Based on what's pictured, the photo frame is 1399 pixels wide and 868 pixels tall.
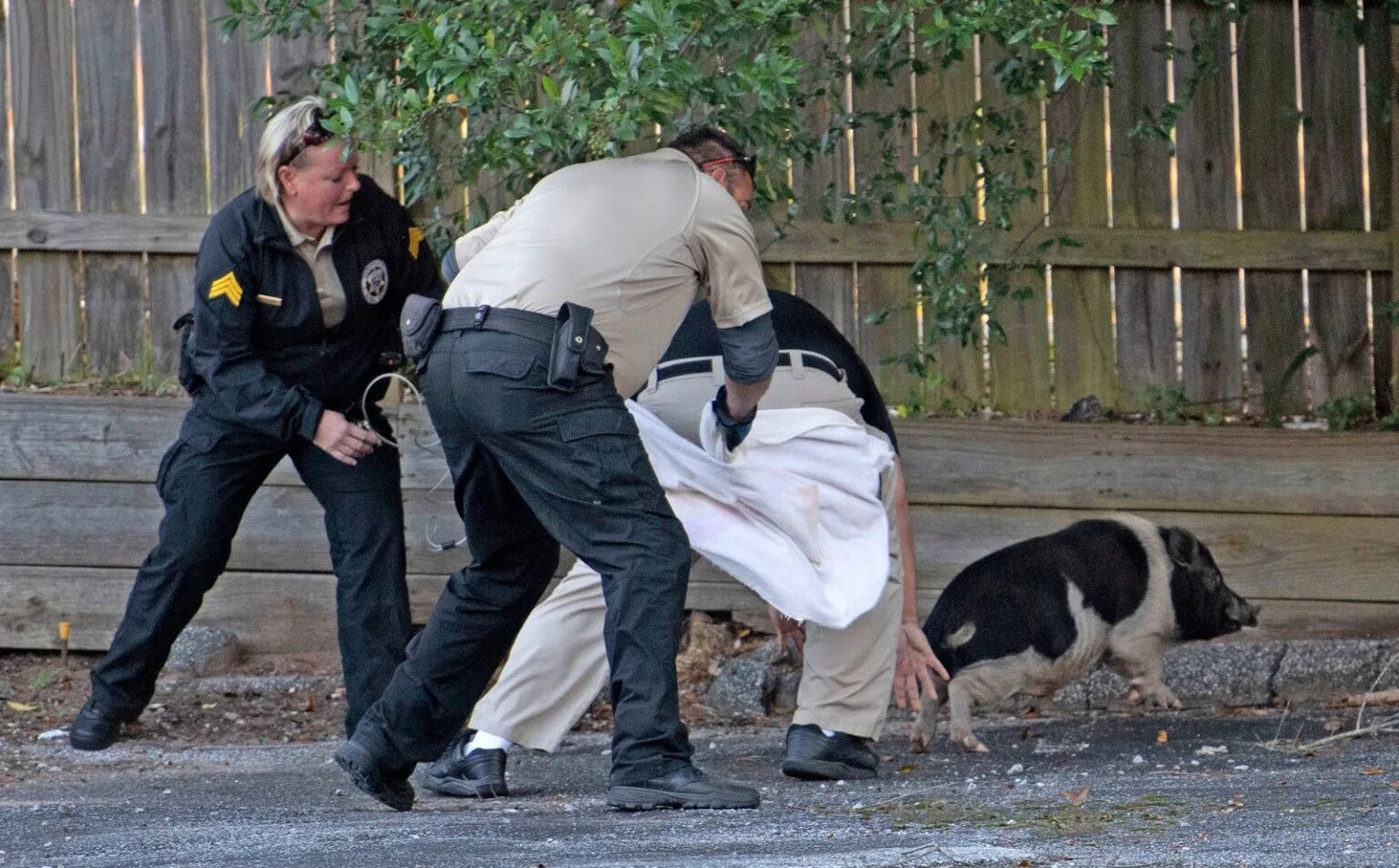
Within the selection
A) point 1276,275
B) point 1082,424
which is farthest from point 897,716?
point 1276,275

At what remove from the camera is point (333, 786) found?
5070 mm

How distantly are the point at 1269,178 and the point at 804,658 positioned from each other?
3374 mm

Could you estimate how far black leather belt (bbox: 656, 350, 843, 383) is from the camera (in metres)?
5.00

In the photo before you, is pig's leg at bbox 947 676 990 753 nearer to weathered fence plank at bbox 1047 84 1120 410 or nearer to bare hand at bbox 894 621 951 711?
bare hand at bbox 894 621 951 711

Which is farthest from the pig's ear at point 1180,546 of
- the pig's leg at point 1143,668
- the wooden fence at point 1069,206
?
the wooden fence at point 1069,206

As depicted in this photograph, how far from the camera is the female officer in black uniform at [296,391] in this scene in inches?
202

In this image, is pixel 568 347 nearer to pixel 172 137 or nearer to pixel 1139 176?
pixel 172 137

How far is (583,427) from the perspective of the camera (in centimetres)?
398

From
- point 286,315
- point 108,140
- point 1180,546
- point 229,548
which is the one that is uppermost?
point 108,140

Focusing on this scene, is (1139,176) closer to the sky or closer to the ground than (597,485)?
closer to the sky

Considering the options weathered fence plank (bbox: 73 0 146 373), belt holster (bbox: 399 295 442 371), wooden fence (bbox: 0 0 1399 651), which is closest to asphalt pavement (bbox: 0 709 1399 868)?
wooden fence (bbox: 0 0 1399 651)

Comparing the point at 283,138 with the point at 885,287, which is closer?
the point at 283,138

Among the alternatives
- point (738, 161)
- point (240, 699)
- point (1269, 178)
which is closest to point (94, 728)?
point (240, 699)

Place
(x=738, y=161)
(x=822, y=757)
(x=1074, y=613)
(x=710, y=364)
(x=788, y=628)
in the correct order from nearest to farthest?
(x=738, y=161), (x=822, y=757), (x=710, y=364), (x=788, y=628), (x=1074, y=613)
